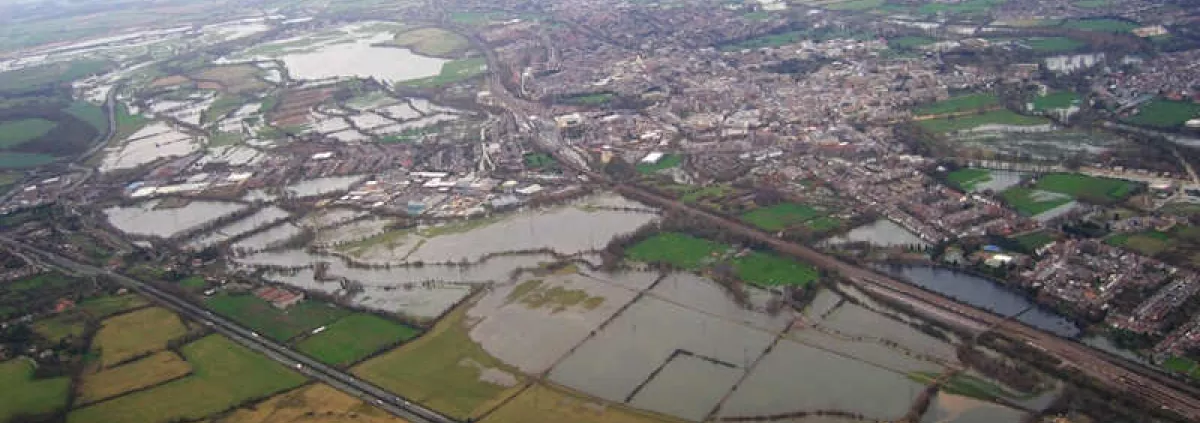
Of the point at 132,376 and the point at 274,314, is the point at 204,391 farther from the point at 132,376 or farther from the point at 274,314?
the point at 274,314

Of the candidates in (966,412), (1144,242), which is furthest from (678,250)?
(1144,242)

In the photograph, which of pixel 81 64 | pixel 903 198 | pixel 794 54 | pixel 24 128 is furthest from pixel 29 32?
pixel 903 198

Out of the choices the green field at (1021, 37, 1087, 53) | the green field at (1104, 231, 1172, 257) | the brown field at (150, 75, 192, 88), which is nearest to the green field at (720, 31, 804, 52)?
the green field at (1021, 37, 1087, 53)

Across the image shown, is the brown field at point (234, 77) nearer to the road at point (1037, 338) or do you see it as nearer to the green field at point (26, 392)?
the green field at point (26, 392)

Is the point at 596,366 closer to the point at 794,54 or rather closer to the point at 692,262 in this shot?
the point at 692,262

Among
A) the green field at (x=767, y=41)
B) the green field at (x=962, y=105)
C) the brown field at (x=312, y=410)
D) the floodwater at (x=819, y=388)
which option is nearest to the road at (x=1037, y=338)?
the floodwater at (x=819, y=388)

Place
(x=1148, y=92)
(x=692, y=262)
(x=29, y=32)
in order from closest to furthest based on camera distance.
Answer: (x=692, y=262), (x=1148, y=92), (x=29, y=32)
